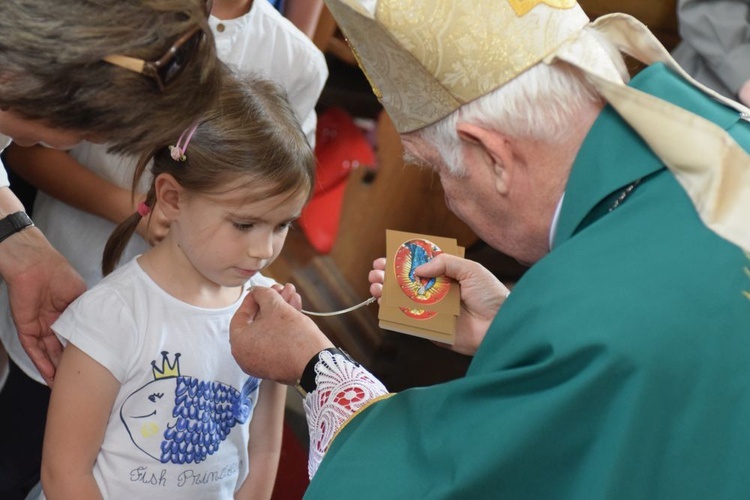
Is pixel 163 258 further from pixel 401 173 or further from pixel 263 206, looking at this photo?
pixel 401 173

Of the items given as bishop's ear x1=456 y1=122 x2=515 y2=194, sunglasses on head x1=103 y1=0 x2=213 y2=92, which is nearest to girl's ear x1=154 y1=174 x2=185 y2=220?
sunglasses on head x1=103 y1=0 x2=213 y2=92

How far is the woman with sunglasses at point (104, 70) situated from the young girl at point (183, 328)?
37cm

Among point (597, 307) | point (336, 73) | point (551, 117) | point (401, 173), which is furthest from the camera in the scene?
point (336, 73)

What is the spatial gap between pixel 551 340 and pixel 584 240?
18cm

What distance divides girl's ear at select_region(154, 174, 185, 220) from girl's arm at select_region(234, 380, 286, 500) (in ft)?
1.42

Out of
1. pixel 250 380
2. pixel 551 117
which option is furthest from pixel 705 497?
pixel 250 380

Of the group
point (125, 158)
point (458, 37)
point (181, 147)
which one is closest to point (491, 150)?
point (458, 37)

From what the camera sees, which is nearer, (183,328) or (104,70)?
(104,70)

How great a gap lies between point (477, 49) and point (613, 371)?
1.93 ft

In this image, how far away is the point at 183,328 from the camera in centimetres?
183

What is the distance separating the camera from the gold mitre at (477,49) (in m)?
1.47

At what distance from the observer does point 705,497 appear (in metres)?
1.35

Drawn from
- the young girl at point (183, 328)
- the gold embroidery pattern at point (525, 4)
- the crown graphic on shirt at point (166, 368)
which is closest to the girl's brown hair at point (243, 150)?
the young girl at point (183, 328)

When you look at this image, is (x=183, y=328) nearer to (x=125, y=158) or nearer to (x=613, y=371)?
(x=125, y=158)
